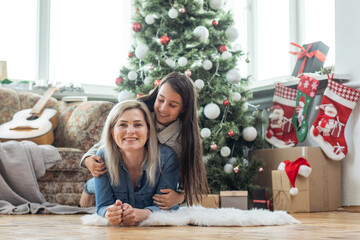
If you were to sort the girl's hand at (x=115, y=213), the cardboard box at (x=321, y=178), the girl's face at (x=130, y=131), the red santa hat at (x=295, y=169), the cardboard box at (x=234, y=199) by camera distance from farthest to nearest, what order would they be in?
the cardboard box at (x=321, y=178) → the red santa hat at (x=295, y=169) → the cardboard box at (x=234, y=199) → the girl's face at (x=130, y=131) → the girl's hand at (x=115, y=213)

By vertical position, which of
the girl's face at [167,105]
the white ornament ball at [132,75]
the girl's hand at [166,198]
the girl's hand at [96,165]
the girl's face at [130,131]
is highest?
the white ornament ball at [132,75]

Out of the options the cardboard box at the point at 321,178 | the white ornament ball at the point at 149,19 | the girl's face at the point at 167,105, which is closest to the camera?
the girl's face at the point at 167,105

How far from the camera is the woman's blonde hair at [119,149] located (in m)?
1.75

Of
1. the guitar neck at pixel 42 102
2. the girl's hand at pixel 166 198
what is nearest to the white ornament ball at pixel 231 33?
the guitar neck at pixel 42 102

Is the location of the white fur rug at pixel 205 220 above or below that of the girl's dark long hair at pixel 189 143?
below

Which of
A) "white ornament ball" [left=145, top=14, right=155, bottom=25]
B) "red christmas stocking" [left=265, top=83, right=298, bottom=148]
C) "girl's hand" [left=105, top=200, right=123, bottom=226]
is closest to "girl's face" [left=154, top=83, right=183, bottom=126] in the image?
"girl's hand" [left=105, top=200, right=123, bottom=226]

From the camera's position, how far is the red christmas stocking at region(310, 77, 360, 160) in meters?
2.85

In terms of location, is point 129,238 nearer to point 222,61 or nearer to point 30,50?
point 222,61

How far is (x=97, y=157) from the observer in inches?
70.7

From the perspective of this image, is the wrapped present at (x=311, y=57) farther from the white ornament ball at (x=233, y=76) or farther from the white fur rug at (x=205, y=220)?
the white fur rug at (x=205, y=220)

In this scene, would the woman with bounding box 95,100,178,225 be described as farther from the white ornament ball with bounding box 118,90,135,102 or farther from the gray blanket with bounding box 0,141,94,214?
the white ornament ball with bounding box 118,90,135,102

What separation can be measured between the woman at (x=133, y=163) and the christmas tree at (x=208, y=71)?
1128 millimetres

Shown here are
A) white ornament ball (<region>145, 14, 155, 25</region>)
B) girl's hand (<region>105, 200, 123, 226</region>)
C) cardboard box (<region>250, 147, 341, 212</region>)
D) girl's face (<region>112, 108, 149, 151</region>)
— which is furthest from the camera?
white ornament ball (<region>145, 14, 155, 25</region>)

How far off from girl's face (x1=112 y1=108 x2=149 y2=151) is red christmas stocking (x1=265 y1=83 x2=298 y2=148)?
5.48 ft
